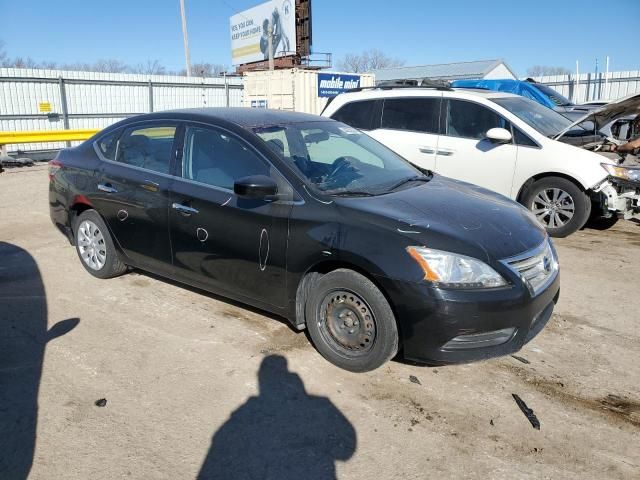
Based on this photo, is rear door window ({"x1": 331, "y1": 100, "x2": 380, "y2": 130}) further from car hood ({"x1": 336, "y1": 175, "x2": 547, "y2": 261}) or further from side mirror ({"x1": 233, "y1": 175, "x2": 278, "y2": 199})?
side mirror ({"x1": 233, "y1": 175, "x2": 278, "y2": 199})

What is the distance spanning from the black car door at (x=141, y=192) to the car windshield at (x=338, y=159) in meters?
0.96

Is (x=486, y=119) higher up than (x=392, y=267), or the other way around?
(x=486, y=119)

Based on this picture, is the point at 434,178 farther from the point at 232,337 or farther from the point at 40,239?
the point at 40,239

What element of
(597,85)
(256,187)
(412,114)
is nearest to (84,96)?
(412,114)

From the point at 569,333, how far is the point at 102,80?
1781cm

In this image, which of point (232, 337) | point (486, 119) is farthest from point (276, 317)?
point (486, 119)

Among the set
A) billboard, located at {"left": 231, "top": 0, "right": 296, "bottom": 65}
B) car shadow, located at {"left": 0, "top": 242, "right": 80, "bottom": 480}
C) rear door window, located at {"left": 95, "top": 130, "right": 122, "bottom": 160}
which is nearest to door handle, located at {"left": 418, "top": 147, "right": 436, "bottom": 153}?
rear door window, located at {"left": 95, "top": 130, "right": 122, "bottom": 160}

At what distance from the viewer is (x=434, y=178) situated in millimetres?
4352

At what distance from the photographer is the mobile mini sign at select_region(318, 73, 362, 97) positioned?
16156 millimetres

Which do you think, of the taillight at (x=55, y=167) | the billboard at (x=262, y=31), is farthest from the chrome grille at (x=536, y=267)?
the billboard at (x=262, y=31)

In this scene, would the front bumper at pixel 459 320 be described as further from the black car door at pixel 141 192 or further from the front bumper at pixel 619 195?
the front bumper at pixel 619 195

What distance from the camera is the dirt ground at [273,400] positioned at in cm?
256

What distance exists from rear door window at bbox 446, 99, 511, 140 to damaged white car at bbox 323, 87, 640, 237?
1 cm

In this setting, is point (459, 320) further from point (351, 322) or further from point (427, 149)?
point (427, 149)
